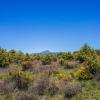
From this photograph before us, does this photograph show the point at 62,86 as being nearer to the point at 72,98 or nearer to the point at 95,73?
the point at 72,98

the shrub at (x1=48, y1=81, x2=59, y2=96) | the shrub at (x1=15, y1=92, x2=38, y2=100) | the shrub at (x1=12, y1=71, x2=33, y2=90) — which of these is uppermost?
the shrub at (x1=12, y1=71, x2=33, y2=90)

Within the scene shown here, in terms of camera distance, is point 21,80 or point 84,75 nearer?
point 21,80

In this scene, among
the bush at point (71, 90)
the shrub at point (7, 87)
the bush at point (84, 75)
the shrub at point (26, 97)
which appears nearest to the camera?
the shrub at point (26, 97)

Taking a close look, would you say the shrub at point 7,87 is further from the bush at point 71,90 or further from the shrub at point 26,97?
the bush at point 71,90

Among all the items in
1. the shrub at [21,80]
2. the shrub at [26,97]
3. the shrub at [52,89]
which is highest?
the shrub at [21,80]

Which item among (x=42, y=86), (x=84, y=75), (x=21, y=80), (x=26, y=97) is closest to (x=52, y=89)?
(x=42, y=86)

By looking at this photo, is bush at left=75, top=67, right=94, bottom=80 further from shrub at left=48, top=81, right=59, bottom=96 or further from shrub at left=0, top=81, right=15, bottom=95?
shrub at left=0, top=81, right=15, bottom=95

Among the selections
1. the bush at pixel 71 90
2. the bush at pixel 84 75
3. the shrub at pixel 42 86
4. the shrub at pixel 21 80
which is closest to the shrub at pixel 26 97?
the shrub at pixel 42 86

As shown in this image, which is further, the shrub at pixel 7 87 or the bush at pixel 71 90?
the shrub at pixel 7 87

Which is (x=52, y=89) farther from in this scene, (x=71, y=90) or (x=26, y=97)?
(x=26, y=97)

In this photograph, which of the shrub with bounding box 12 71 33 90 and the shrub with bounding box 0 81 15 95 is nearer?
the shrub with bounding box 0 81 15 95

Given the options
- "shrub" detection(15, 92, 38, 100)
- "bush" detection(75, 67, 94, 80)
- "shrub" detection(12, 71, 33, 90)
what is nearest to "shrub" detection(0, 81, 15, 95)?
"shrub" detection(12, 71, 33, 90)

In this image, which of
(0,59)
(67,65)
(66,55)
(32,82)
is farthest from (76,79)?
(66,55)

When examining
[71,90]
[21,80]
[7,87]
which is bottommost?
[71,90]
